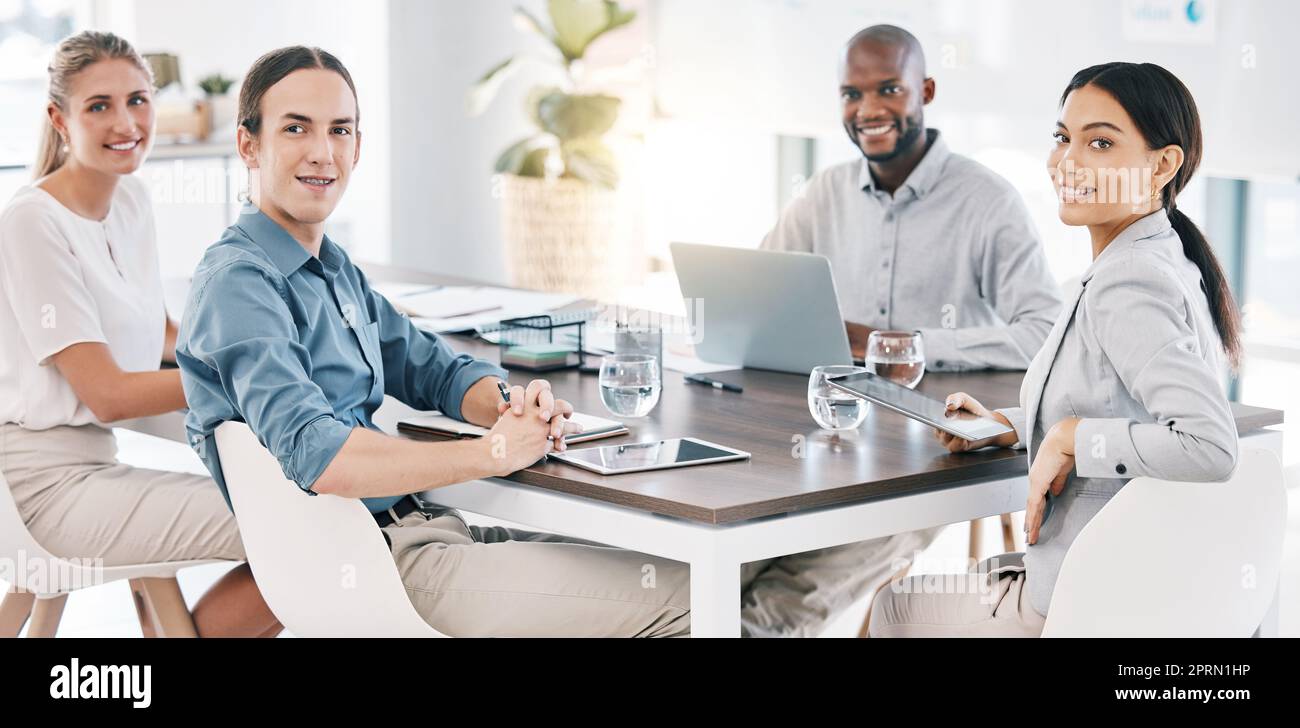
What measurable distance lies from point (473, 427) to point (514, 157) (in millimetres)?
4207

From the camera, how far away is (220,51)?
6277 mm

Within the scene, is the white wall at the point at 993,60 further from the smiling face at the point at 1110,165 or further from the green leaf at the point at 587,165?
the smiling face at the point at 1110,165

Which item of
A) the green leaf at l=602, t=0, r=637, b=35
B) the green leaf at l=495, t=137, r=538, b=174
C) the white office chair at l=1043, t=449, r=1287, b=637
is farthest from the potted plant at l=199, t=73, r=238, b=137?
the white office chair at l=1043, t=449, r=1287, b=637

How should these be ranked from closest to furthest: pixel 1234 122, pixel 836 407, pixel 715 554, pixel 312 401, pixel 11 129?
pixel 715 554 → pixel 312 401 → pixel 836 407 → pixel 1234 122 → pixel 11 129

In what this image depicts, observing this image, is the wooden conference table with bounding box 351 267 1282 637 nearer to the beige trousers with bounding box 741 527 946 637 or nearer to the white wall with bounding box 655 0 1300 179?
the beige trousers with bounding box 741 527 946 637

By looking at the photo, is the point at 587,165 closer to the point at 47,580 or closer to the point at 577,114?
the point at 577,114

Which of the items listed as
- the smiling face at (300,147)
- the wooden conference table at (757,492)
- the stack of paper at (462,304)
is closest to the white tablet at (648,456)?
the wooden conference table at (757,492)

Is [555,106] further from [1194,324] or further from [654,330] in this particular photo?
[1194,324]

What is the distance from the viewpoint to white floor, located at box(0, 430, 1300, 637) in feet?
11.2

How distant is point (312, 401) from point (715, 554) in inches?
21.9

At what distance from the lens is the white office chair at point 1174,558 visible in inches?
71.2

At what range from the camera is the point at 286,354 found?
1.99 metres

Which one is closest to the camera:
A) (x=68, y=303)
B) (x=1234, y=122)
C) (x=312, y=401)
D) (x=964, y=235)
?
(x=312, y=401)

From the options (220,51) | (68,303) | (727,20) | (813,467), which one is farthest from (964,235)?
(220,51)
